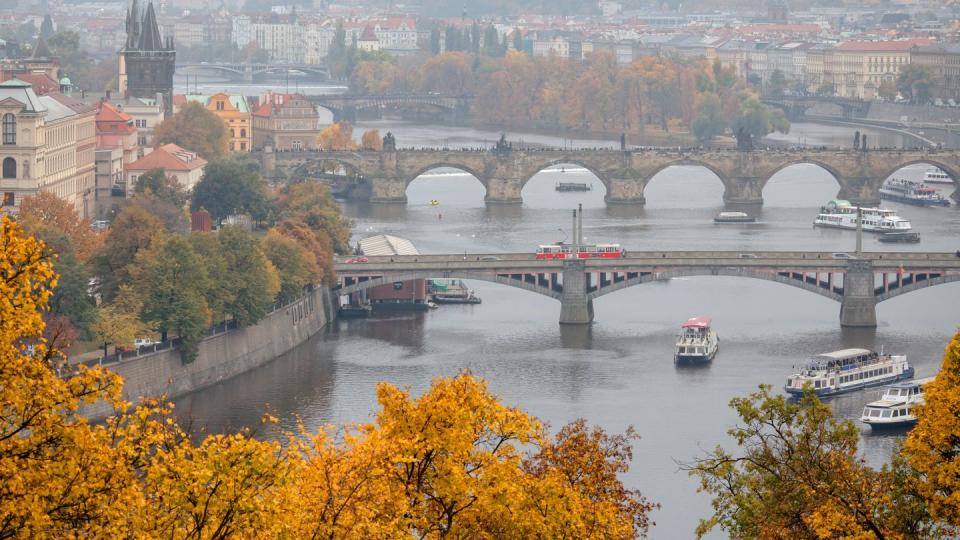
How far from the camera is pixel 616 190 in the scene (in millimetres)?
93500

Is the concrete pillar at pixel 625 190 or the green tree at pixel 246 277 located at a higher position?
the green tree at pixel 246 277

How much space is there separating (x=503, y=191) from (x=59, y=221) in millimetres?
37549

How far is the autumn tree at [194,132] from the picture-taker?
279 feet

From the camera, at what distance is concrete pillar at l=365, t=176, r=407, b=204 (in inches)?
3656

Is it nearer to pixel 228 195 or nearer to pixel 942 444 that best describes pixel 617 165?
pixel 228 195

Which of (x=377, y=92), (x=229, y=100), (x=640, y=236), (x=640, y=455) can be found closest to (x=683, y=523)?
(x=640, y=455)

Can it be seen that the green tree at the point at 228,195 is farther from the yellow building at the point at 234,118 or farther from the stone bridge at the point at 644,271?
the yellow building at the point at 234,118

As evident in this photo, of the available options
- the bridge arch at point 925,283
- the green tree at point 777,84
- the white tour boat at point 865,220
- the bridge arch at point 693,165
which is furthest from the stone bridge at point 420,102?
the bridge arch at point 925,283

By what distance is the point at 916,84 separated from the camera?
5458 inches

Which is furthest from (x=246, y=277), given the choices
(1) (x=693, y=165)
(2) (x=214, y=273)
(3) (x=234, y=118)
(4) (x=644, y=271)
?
(3) (x=234, y=118)

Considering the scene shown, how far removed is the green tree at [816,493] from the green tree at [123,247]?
2703cm

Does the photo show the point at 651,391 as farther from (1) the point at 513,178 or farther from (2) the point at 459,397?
(1) the point at 513,178

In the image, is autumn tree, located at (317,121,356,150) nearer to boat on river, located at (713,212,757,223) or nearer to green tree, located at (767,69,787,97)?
boat on river, located at (713,212,757,223)

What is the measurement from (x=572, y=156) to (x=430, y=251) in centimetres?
2477
